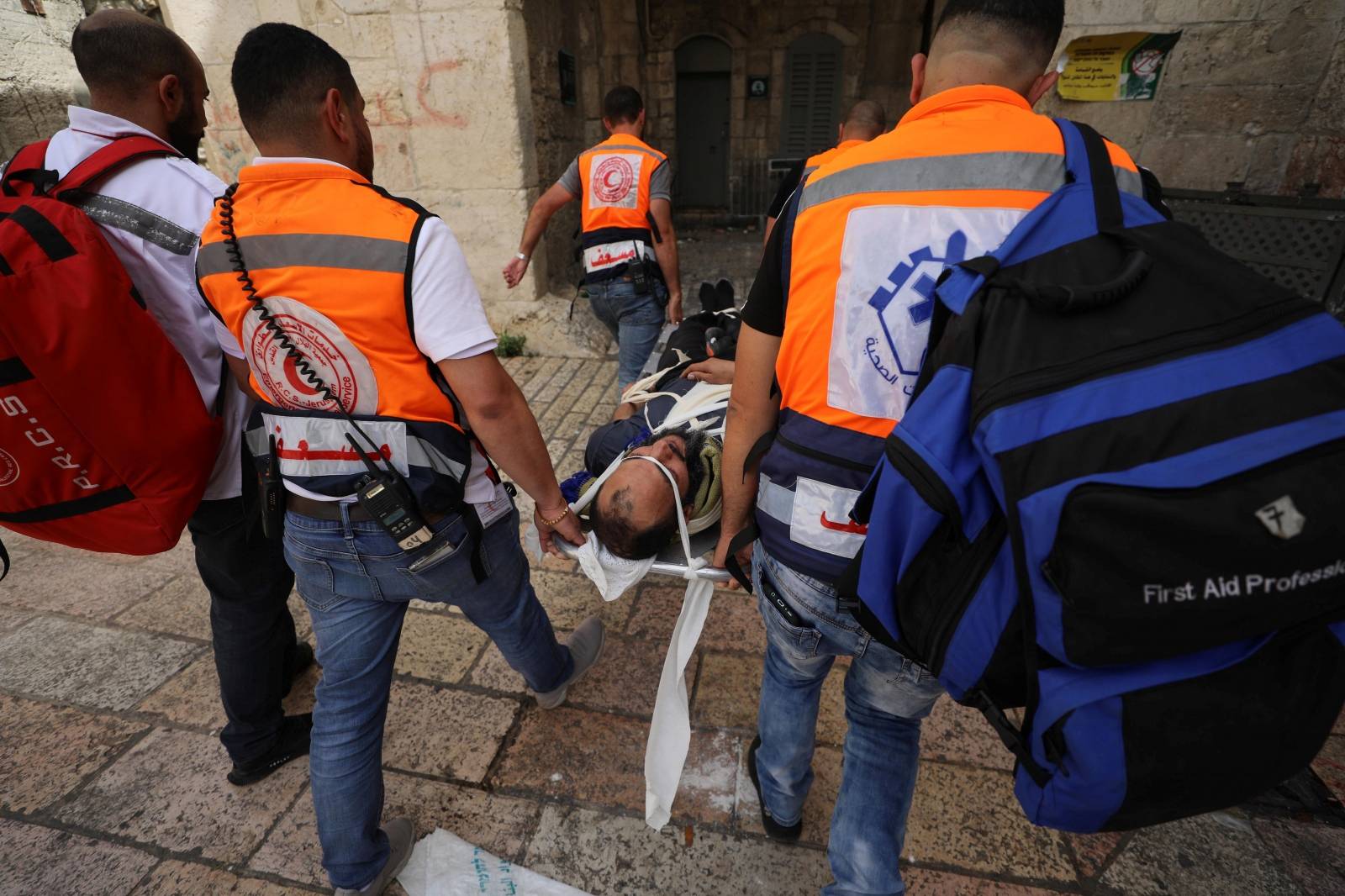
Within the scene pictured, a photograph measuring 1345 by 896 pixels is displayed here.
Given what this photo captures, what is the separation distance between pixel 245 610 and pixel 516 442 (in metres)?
1.19

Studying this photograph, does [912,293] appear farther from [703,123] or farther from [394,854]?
[703,123]

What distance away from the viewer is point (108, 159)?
1.61 m

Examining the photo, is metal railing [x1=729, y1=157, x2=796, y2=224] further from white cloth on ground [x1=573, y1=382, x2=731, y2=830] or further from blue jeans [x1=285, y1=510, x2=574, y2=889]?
blue jeans [x1=285, y1=510, x2=574, y2=889]

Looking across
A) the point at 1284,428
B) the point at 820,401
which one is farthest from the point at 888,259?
the point at 1284,428

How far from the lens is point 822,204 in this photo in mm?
1218

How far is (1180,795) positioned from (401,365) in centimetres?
164

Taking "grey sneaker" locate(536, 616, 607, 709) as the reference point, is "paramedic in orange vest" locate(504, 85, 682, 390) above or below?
above

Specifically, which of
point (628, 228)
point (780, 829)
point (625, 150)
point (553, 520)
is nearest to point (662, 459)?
point (553, 520)

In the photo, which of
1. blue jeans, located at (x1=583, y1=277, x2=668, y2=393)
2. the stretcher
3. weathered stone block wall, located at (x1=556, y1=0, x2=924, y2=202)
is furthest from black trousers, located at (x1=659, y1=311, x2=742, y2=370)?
weathered stone block wall, located at (x1=556, y1=0, x2=924, y2=202)

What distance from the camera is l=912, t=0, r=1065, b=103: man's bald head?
1203 mm

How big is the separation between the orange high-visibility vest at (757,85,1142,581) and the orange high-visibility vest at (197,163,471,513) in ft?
2.81

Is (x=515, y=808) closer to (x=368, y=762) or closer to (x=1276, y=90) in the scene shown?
(x=368, y=762)

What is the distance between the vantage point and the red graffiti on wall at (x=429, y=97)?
17.0 feet

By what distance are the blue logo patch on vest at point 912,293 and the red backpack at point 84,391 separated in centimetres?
173
